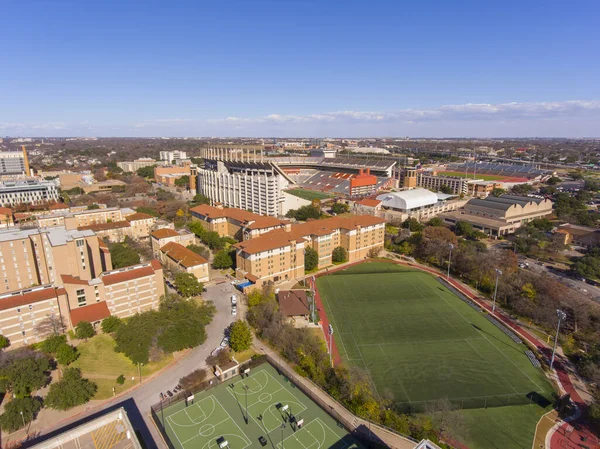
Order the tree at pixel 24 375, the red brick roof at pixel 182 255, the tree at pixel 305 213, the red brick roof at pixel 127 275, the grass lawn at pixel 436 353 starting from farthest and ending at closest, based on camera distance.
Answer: the tree at pixel 305 213 < the red brick roof at pixel 182 255 < the red brick roof at pixel 127 275 < the grass lawn at pixel 436 353 < the tree at pixel 24 375

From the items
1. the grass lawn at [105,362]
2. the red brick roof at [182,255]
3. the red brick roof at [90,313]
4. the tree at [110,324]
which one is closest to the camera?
the grass lawn at [105,362]

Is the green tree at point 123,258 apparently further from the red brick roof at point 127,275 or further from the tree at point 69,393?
the tree at point 69,393

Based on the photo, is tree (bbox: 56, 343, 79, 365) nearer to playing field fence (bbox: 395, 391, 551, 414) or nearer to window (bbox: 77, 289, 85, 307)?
window (bbox: 77, 289, 85, 307)

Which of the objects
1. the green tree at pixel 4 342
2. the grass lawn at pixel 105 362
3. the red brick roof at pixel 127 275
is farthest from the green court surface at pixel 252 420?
the green tree at pixel 4 342

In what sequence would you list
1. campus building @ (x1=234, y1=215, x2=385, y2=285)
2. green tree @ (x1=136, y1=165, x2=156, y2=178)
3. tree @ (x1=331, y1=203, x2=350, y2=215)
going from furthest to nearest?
green tree @ (x1=136, y1=165, x2=156, y2=178) < tree @ (x1=331, y1=203, x2=350, y2=215) < campus building @ (x1=234, y1=215, x2=385, y2=285)

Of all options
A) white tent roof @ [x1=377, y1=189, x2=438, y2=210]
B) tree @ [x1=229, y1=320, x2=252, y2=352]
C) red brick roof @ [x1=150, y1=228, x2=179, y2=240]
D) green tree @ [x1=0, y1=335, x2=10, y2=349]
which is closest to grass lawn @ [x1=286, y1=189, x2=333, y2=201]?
white tent roof @ [x1=377, y1=189, x2=438, y2=210]
